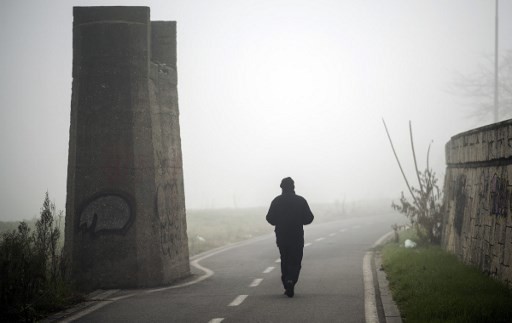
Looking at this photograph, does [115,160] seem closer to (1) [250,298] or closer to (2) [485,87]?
(1) [250,298]

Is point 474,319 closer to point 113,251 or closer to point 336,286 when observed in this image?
point 336,286

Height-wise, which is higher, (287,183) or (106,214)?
(287,183)

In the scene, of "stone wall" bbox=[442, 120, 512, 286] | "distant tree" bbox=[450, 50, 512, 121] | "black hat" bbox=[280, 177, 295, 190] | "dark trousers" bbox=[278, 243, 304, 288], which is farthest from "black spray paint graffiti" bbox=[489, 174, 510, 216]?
"distant tree" bbox=[450, 50, 512, 121]

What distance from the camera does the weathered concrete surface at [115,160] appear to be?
1184 cm

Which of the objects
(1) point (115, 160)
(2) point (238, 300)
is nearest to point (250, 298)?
(2) point (238, 300)

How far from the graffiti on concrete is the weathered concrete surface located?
0.02 metres

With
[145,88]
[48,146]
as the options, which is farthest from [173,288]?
[48,146]

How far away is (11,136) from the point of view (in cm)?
11819

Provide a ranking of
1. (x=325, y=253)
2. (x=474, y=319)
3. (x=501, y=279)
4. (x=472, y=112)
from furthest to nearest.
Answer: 1. (x=472, y=112)
2. (x=325, y=253)
3. (x=501, y=279)
4. (x=474, y=319)

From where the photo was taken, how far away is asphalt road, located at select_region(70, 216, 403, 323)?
27.8ft

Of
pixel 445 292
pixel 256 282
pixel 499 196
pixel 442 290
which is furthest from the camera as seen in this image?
pixel 256 282

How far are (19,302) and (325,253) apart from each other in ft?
37.0

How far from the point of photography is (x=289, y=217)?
11.0m

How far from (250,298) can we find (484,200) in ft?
15.5
